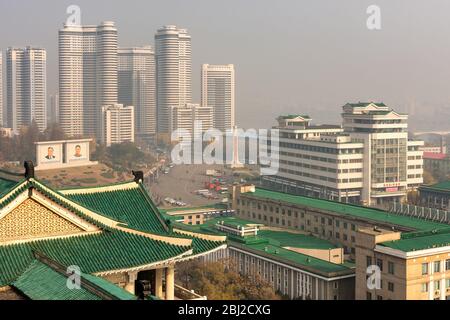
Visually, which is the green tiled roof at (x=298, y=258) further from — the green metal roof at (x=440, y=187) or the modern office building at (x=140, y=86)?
the modern office building at (x=140, y=86)

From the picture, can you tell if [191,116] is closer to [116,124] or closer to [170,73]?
[170,73]

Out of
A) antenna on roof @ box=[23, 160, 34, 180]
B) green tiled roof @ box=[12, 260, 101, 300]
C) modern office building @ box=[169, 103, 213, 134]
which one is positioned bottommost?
green tiled roof @ box=[12, 260, 101, 300]

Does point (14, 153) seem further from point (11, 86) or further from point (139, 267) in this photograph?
point (139, 267)

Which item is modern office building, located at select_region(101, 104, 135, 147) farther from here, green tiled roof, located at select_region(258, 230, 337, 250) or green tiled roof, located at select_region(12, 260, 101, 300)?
green tiled roof, located at select_region(12, 260, 101, 300)

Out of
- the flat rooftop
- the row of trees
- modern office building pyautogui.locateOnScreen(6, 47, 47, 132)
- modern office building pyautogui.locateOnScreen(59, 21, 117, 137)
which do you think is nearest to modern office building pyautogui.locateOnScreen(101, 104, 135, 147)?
modern office building pyautogui.locateOnScreen(59, 21, 117, 137)

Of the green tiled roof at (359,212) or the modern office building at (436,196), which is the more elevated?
the green tiled roof at (359,212)

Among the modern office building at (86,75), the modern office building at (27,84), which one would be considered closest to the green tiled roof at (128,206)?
the modern office building at (86,75)
